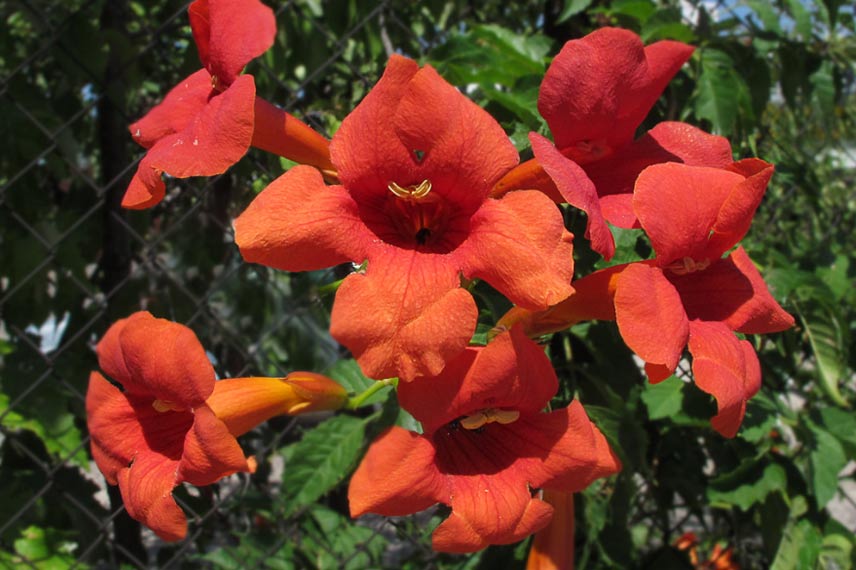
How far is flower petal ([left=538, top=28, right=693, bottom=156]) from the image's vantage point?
96cm

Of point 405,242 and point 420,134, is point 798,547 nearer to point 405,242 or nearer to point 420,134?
point 405,242

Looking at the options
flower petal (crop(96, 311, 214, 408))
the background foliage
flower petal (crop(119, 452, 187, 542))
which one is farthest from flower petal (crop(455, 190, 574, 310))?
the background foliage

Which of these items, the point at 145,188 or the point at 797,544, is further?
the point at 797,544

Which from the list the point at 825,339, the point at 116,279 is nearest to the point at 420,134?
the point at 825,339

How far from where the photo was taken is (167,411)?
3.53ft

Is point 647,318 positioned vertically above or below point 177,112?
below

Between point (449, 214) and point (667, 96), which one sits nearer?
point (449, 214)

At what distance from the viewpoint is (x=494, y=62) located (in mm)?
1809

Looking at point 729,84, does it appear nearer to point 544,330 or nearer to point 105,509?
point 544,330

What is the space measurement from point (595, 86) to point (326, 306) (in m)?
0.65

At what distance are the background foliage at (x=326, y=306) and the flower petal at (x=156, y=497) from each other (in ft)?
1.64

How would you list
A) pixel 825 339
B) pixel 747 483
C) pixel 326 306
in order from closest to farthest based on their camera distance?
pixel 326 306 → pixel 825 339 → pixel 747 483

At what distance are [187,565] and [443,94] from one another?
2.35 m

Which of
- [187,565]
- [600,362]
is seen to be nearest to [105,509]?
[187,565]
